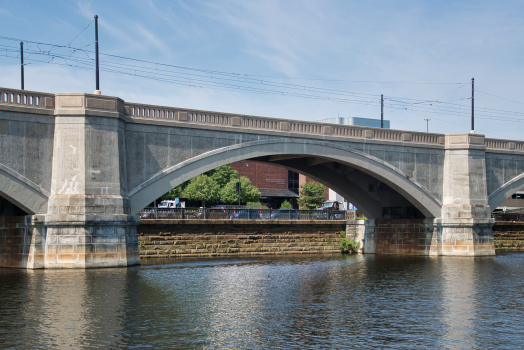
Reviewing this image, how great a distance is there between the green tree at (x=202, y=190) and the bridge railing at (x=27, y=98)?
37063 millimetres

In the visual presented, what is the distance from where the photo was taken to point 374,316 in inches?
669

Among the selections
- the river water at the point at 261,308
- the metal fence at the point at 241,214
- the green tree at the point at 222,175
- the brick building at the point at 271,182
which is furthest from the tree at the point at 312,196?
the river water at the point at 261,308

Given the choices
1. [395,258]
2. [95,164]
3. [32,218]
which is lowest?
[395,258]

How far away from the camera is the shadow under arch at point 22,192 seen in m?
24.5

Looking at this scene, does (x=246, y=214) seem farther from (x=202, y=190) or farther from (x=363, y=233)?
(x=202, y=190)

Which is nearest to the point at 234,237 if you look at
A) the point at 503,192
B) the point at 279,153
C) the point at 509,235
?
the point at 279,153

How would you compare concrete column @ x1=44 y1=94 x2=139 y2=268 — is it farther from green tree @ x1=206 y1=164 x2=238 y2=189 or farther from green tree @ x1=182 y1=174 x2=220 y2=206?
green tree @ x1=206 y1=164 x2=238 y2=189

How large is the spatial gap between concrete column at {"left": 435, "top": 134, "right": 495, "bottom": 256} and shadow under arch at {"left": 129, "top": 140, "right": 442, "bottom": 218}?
3.30 feet

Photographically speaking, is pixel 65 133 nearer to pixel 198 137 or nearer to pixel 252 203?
pixel 198 137

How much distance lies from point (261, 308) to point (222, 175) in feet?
161

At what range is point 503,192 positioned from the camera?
130 ft

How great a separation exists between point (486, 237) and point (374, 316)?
74.7ft

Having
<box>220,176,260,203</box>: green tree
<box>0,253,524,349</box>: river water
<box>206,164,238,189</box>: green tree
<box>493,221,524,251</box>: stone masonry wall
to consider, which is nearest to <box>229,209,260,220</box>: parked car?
<box>0,253,524,349</box>: river water

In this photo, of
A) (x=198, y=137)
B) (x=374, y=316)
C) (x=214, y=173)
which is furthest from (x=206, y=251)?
(x=214, y=173)
